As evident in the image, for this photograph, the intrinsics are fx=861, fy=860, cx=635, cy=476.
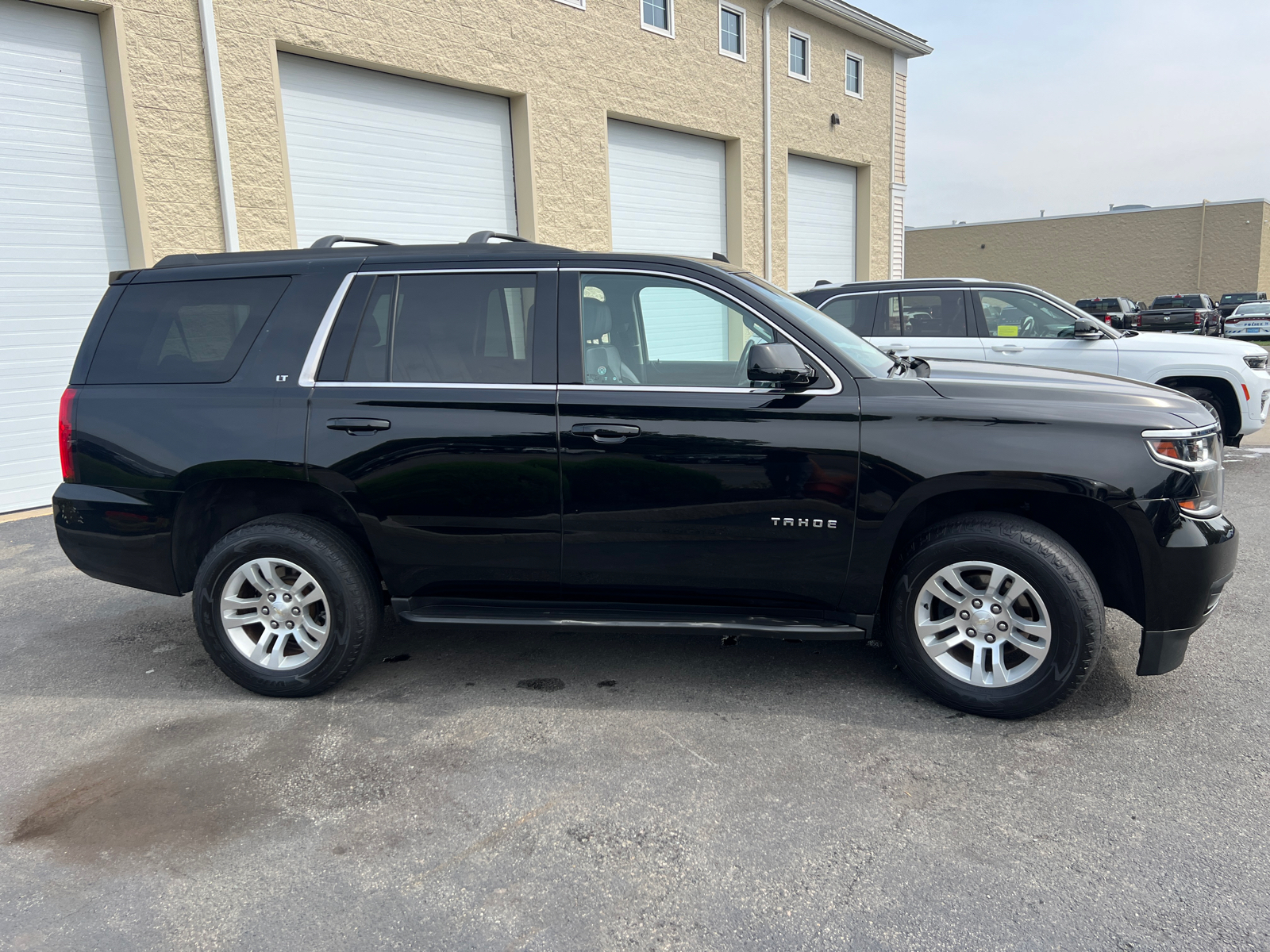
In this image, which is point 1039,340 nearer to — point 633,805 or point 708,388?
point 708,388

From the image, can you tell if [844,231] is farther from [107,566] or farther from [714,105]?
[107,566]

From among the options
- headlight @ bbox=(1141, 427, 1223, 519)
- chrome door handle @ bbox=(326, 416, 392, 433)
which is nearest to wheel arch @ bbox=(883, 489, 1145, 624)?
headlight @ bbox=(1141, 427, 1223, 519)

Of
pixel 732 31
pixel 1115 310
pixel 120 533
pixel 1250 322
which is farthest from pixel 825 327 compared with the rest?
pixel 1250 322

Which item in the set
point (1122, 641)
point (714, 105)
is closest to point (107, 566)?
point (1122, 641)

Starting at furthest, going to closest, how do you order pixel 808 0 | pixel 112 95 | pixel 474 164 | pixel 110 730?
pixel 808 0
pixel 474 164
pixel 112 95
pixel 110 730

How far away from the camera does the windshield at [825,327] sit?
3.62 metres

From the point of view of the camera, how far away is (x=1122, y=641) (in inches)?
166

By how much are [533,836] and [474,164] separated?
32.9 feet

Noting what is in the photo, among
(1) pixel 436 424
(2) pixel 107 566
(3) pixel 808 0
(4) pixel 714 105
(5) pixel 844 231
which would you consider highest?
(3) pixel 808 0

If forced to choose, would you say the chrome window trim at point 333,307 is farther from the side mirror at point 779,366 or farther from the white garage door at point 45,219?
the white garage door at point 45,219

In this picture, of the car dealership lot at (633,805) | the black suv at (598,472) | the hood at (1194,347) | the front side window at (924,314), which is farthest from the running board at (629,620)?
the hood at (1194,347)

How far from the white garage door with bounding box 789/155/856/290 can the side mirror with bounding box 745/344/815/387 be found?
541 inches

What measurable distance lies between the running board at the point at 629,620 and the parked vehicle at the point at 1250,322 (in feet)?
98.8

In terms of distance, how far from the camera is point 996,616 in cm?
342
